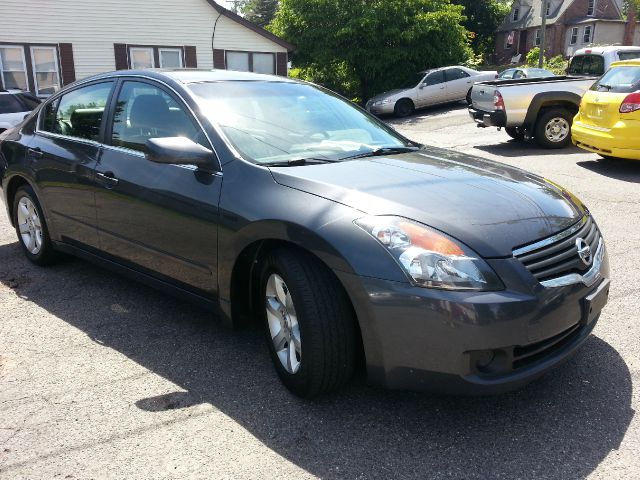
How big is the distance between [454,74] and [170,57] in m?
10.6

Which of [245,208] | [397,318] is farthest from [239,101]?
[397,318]

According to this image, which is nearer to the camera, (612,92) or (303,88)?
(303,88)

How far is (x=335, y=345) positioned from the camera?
108 inches

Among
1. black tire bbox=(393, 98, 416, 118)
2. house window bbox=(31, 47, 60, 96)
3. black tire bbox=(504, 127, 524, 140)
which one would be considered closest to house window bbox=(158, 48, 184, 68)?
house window bbox=(31, 47, 60, 96)

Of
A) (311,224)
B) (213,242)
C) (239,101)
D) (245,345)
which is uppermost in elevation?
(239,101)

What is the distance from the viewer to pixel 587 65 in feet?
43.4

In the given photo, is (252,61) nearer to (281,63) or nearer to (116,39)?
(281,63)

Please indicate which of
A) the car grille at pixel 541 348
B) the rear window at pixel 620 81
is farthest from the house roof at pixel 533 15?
the car grille at pixel 541 348

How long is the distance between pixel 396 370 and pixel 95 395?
1.66m

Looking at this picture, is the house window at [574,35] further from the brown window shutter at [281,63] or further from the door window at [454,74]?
the brown window shutter at [281,63]

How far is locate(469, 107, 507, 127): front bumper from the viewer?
37.0 feet

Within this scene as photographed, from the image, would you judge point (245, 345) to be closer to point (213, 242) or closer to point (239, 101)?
point (213, 242)

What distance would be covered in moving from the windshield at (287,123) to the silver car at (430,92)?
1761 centimetres

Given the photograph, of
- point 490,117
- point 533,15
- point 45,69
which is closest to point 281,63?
point 45,69
